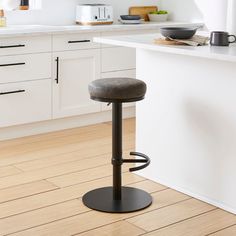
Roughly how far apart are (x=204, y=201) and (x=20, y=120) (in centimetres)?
193

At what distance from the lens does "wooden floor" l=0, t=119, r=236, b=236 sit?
9.86 feet

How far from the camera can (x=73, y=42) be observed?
495 cm

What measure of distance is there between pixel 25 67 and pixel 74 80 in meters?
0.52

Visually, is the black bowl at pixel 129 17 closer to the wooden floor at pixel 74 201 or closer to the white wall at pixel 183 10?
the white wall at pixel 183 10

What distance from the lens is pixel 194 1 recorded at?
20.1 ft

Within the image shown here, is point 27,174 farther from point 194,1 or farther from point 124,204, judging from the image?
point 194,1

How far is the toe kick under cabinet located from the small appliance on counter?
29cm

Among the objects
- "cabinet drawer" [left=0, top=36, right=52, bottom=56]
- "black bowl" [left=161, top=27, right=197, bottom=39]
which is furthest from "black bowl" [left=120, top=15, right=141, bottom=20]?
"black bowl" [left=161, top=27, right=197, bottom=39]

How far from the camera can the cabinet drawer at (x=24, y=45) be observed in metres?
4.53

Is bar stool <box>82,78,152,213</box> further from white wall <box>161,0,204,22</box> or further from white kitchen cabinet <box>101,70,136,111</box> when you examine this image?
white wall <box>161,0,204,22</box>

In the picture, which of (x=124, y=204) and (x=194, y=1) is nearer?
(x=124, y=204)

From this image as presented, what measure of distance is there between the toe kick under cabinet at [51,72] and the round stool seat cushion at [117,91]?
5.13 feet

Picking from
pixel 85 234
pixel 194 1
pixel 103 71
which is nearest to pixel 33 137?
pixel 103 71

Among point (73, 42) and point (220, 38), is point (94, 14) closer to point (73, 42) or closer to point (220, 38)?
point (73, 42)
